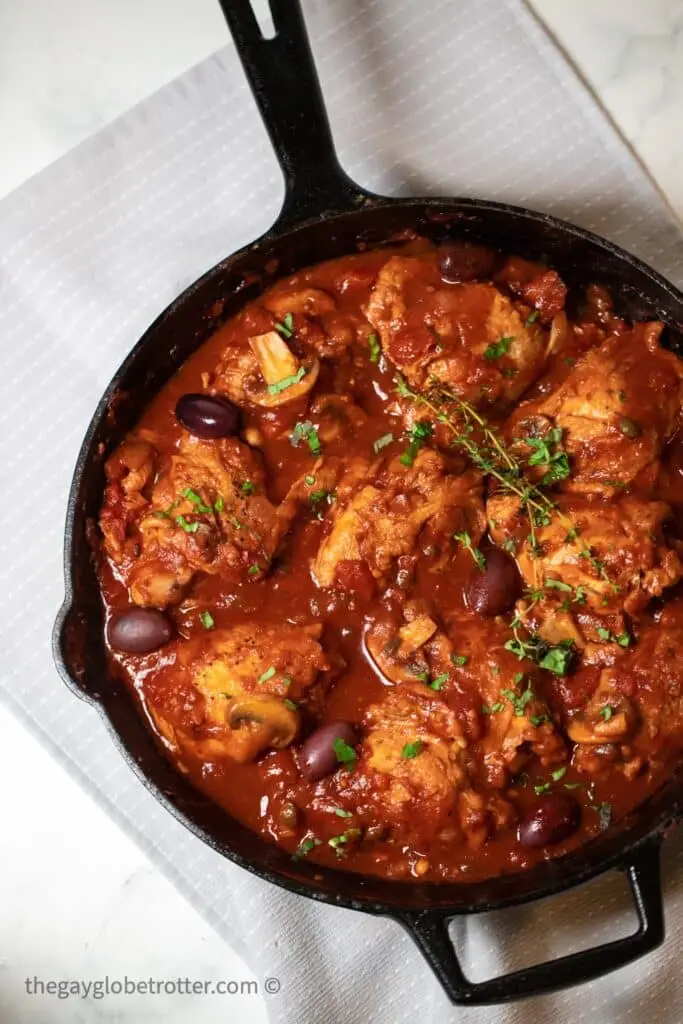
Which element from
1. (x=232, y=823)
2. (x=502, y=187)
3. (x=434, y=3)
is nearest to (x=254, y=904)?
(x=232, y=823)

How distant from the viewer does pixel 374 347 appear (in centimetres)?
330

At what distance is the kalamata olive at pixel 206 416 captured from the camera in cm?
312

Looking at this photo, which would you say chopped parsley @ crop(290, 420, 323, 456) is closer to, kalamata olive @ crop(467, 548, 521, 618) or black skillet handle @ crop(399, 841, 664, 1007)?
kalamata olive @ crop(467, 548, 521, 618)

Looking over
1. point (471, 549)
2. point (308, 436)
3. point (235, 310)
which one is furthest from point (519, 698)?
point (235, 310)

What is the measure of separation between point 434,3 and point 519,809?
291cm

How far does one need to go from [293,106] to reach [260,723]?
1.91 m

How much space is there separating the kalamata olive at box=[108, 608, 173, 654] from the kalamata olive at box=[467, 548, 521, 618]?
95 cm

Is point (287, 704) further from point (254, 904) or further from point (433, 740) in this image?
point (254, 904)

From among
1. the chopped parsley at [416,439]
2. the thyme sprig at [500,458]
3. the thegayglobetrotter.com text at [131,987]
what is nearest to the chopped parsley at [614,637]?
the thyme sprig at [500,458]

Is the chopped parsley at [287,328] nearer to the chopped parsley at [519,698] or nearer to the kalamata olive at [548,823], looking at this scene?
the chopped parsley at [519,698]

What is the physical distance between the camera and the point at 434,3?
377 centimetres

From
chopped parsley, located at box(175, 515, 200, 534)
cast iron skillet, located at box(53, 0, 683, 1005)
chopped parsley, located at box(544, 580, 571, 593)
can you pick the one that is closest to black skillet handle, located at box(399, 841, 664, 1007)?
cast iron skillet, located at box(53, 0, 683, 1005)

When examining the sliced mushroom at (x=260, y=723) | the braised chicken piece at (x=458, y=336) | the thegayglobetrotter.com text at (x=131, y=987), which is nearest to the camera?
the sliced mushroom at (x=260, y=723)

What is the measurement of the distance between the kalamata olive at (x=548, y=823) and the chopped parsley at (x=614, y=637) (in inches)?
20.0
